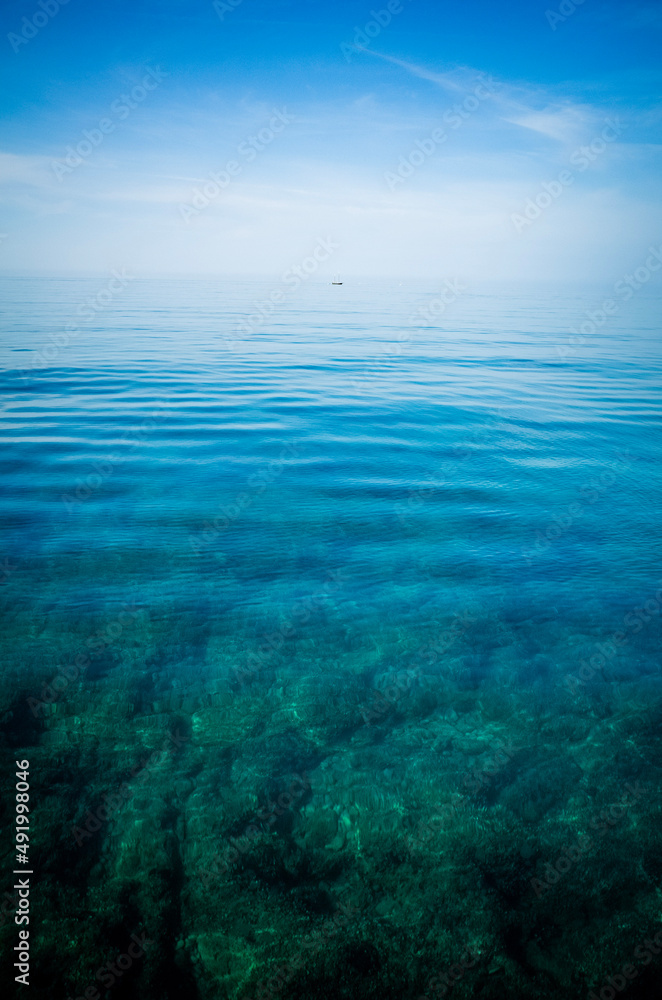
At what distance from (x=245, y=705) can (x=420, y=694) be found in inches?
66.0

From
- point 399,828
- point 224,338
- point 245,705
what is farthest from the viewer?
point 224,338

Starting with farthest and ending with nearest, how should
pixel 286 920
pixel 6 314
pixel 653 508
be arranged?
pixel 6 314 → pixel 653 508 → pixel 286 920

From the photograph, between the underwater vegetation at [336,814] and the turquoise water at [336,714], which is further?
the turquoise water at [336,714]

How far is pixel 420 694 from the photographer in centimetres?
495

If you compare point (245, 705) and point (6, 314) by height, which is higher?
point (6, 314)

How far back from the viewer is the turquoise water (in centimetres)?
304

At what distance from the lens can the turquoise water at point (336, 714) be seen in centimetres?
304

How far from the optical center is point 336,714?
15.4 ft

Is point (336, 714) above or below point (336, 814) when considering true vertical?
above

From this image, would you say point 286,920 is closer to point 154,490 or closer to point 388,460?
point 154,490

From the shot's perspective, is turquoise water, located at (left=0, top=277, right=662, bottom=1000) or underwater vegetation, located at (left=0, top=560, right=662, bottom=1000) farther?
turquoise water, located at (left=0, top=277, right=662, bottom=1000)

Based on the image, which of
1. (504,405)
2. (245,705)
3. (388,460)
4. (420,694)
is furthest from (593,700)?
(504,405)

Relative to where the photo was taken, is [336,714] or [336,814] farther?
[336,714]

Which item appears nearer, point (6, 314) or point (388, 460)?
point (388, 460)
